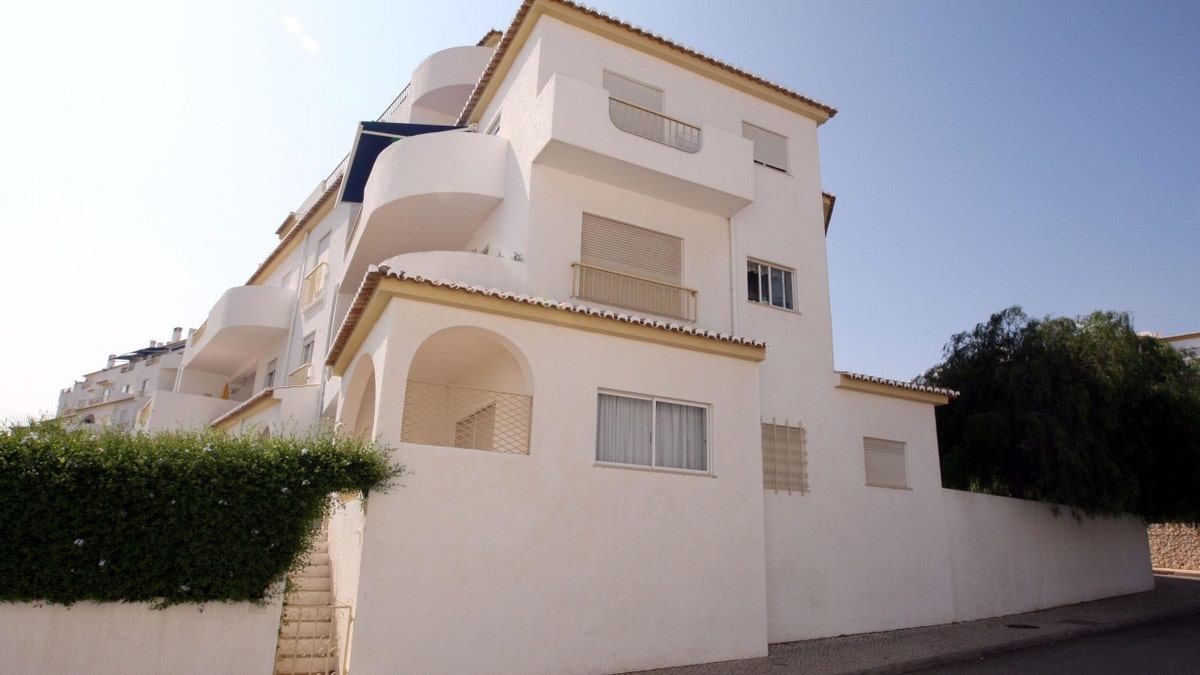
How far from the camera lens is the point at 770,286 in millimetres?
14539

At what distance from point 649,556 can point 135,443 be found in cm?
635

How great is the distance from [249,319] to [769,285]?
1428 cm

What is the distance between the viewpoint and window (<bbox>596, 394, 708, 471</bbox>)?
34.4 ft

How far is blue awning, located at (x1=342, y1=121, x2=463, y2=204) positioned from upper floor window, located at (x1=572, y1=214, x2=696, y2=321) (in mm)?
6265

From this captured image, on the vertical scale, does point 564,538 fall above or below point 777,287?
below

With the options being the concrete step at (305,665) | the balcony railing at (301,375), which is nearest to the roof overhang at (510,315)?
the concrete step at (305,665)

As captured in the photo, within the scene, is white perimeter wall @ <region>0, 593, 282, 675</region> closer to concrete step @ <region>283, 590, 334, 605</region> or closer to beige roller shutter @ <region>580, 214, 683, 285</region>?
concrete step @ <region>283, 590, 334, 605</region>

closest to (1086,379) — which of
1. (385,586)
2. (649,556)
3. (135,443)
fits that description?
(649,556)

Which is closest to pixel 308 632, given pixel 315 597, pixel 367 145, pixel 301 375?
pixel 315 597

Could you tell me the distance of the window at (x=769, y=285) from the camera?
46.8ft

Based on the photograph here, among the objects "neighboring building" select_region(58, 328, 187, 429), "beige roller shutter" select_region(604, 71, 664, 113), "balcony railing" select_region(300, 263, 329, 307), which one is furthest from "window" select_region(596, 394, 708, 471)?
"neighboring building" select_region(58, 328, 187, 429)

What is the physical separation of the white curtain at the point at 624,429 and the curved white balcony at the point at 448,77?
13522 mm

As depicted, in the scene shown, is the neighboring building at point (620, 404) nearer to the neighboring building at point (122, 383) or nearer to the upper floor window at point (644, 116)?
the upper floor window at point (644, 116)

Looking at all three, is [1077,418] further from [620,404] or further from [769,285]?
[620,404]
